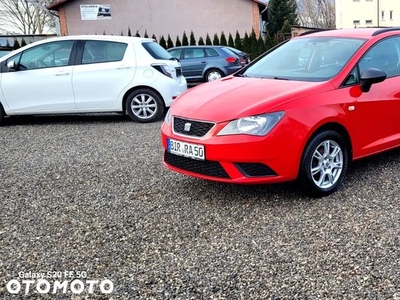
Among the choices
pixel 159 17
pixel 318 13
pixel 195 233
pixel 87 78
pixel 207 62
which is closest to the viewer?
pixel 195 233

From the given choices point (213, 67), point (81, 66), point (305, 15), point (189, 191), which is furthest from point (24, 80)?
point (305, 15)

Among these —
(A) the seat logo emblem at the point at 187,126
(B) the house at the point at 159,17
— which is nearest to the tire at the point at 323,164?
(A) the seat logo emblem at the point at 187,126

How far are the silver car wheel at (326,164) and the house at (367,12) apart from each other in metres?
49.7

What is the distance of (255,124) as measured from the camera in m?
3.67

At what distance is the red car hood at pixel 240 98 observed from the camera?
12.3 feet

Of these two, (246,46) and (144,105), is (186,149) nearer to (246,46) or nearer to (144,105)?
(144,105)

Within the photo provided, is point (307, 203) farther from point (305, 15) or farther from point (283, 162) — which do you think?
point (305, 15)

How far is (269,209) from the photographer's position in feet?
12.4

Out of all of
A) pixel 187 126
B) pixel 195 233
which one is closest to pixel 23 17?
pixel 187 126

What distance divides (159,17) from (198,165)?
22.1m

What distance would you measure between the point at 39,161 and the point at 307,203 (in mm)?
3363

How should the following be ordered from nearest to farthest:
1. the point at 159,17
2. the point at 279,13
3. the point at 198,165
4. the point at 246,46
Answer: the point at 198,165, the point at 246,46, the point at 159,17, the point at 279,13

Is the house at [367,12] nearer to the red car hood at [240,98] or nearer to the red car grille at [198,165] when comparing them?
the red car hood at [240,98]

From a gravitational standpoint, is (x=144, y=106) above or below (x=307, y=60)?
below
